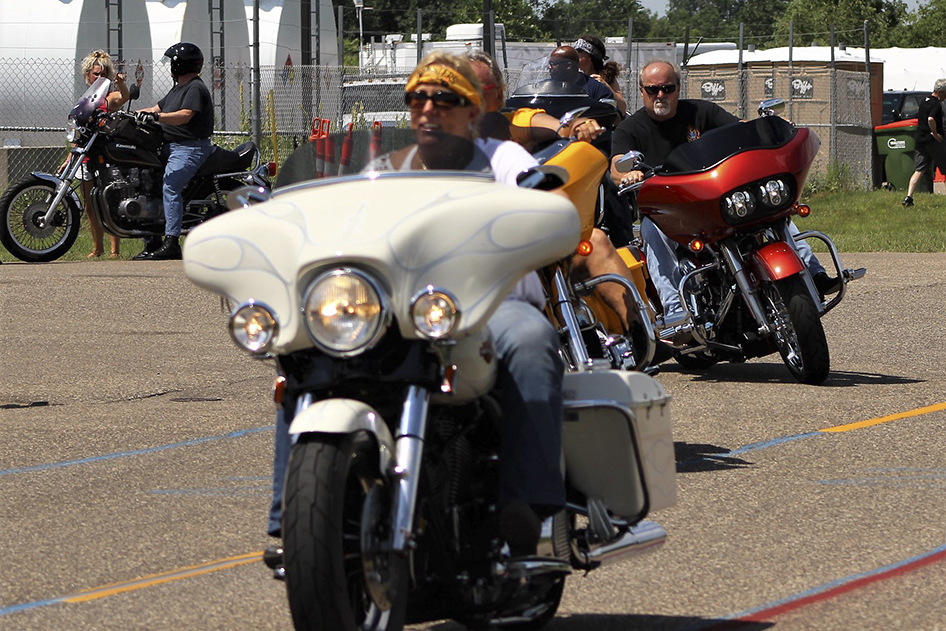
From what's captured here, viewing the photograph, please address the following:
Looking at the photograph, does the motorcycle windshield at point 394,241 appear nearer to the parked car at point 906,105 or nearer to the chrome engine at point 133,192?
the chrome engine at point 133,192

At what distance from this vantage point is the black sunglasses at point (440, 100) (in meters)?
4.23

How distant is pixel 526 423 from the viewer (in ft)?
12.2

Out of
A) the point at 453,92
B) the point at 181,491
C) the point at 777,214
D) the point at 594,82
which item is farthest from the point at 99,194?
the point at 453,92

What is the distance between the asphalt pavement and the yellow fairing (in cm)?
112

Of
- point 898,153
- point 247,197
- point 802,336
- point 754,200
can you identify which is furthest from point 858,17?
point 247,197

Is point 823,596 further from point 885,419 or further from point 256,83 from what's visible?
point 256,83

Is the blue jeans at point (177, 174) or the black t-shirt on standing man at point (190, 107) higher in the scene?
the black t-shirt on standing man at point (190, 107)

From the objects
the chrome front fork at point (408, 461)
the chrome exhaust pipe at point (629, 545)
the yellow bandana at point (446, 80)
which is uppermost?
the yellow bandana at point (446, 80)

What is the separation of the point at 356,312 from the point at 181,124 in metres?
11.7

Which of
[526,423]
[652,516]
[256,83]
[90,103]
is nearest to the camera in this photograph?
[526,423]

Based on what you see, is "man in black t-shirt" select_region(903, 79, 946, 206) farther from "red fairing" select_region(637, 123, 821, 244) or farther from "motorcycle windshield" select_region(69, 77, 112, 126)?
"red fairing" select_region(637, 123, 821, 244)

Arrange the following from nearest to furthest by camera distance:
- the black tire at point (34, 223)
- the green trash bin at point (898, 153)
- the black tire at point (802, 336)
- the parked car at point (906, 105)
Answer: the black tire at point (802, 336) → the black tire at point (34, 223) → the green trash bin at point (898, 153) → the parked car at point (906, 105)

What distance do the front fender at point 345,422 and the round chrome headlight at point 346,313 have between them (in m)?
0.12

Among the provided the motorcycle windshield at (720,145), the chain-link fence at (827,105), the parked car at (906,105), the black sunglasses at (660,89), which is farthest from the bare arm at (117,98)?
the parked car at (906,105)
